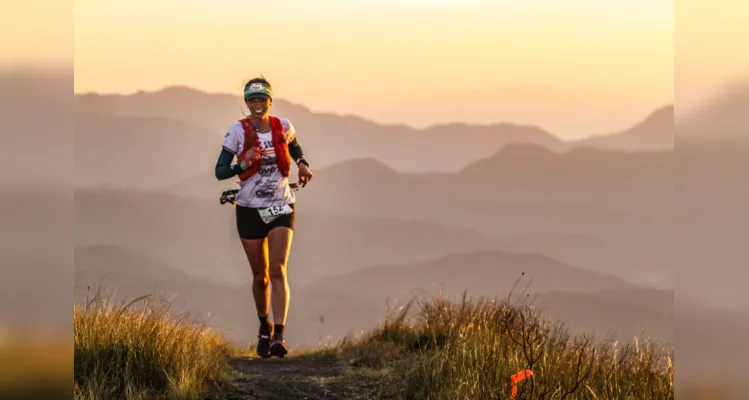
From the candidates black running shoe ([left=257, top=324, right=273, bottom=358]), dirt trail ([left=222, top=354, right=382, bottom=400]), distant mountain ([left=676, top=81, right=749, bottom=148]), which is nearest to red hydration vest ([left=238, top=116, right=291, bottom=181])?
black running shoe ([left=257, top=324, right=273, bottom=358])

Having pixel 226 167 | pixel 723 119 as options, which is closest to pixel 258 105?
pixel 226 167

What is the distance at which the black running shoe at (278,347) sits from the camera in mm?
7992

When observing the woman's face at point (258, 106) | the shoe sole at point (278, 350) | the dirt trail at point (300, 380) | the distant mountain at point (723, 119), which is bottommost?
the dirt trail at point (300, 380)

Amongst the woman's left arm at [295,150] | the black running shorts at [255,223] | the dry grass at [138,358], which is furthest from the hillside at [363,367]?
the woman's left arm at [295,150]

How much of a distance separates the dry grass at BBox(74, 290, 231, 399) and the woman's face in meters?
2.23

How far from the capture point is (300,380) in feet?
21.8

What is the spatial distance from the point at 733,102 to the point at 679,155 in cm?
25

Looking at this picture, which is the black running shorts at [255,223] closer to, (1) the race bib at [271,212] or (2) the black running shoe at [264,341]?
(1) the race bib at [271,212]

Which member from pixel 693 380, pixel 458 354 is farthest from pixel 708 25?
pixel 458 354

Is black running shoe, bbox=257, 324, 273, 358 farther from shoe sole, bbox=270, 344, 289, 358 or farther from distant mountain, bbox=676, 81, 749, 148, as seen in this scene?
distant mountain, bbox=676, 81, 749, 148

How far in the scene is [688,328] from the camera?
2.82 metres

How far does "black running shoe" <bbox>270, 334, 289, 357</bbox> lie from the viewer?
7.99 metres

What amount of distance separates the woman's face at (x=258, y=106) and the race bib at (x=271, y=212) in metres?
0.91

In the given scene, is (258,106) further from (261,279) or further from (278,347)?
(278,347)
